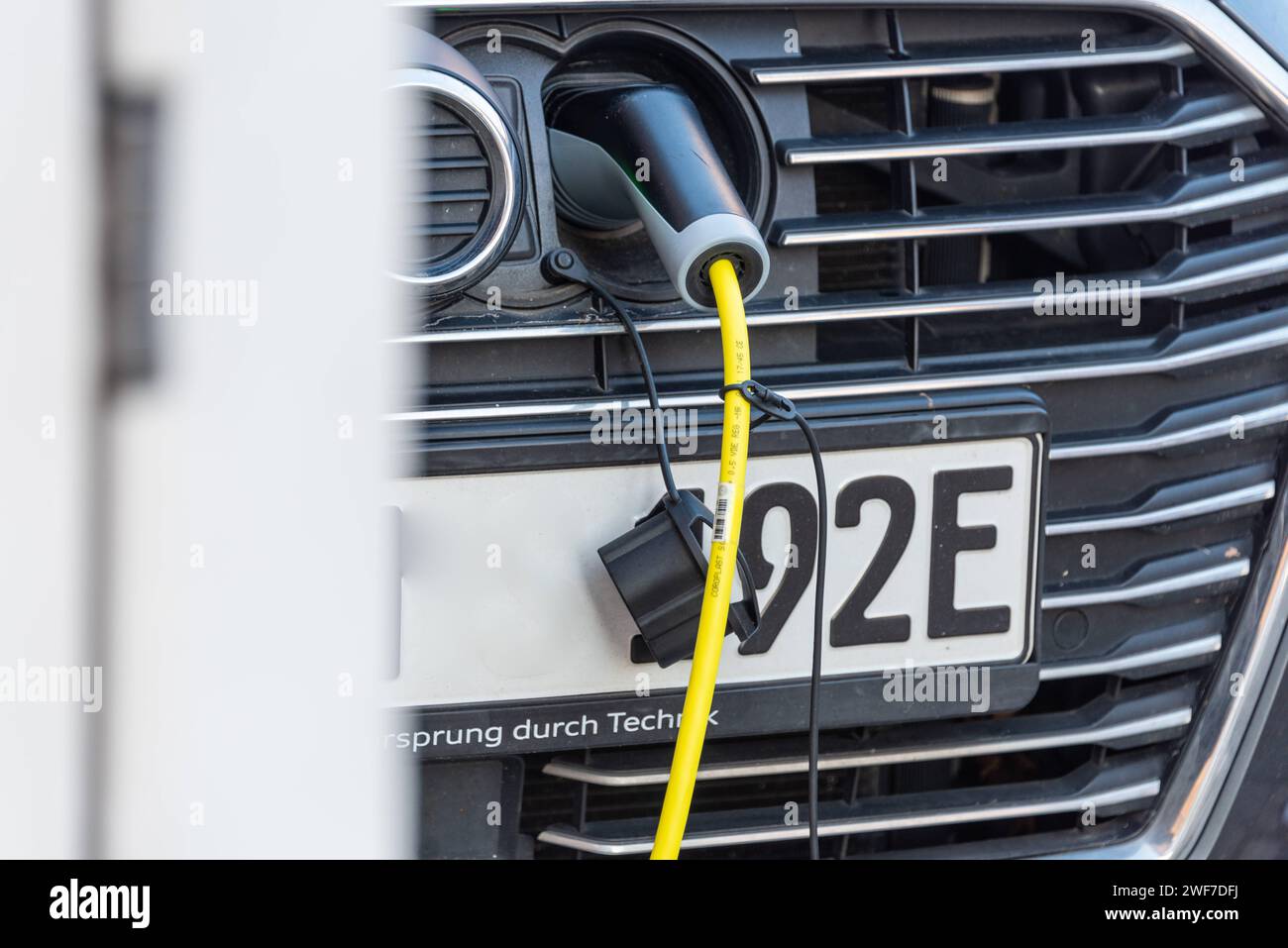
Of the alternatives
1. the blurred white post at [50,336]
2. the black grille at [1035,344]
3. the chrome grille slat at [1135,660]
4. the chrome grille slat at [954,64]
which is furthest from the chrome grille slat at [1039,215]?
the blurred white post at [50,336]

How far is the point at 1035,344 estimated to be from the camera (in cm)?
129

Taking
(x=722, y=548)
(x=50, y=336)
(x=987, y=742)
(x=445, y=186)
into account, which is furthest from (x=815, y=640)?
(x=50, y=336)

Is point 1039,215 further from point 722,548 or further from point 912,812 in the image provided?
point 912,812

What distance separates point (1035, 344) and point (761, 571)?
1.23ft

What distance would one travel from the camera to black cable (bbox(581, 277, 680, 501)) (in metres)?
1.10

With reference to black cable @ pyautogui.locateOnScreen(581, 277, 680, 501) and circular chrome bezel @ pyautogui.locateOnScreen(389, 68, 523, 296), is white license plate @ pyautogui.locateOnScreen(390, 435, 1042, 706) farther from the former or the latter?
circular chrome bezel @ pyautogui.locateOnScreen(389, 68, 523, 296)

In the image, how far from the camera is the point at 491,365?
3.74 feet

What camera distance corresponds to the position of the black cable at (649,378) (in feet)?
3.60

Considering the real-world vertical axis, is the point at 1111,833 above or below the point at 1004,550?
below

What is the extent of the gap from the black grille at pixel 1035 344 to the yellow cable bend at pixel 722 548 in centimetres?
11

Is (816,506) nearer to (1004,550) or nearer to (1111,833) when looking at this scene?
(1004,550)
